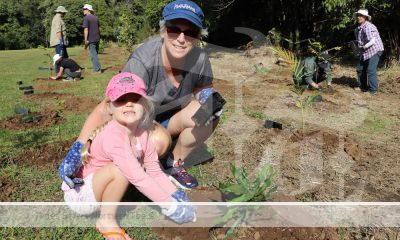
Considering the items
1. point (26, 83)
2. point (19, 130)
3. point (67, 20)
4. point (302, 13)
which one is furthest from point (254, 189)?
point (67, 20)

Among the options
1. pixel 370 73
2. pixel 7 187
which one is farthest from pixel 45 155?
pixel 370 73

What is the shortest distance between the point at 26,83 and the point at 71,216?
7116 millimetres

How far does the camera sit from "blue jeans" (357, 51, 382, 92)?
7.62m

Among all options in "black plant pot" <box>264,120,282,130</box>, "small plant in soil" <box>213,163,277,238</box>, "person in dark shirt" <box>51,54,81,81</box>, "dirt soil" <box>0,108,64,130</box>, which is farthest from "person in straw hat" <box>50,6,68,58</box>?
"small plant in soil" <box>213,163,277,238</box>

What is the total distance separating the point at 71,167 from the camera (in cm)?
239

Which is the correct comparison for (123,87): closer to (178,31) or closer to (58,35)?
(178,31)

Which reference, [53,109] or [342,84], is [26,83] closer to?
[53,109]

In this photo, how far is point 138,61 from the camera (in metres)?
3.01

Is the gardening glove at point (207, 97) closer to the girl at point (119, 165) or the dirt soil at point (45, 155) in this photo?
the girl at point (119, 165)

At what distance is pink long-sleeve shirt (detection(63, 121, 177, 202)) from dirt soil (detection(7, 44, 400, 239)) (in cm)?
32

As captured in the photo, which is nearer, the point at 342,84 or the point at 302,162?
the point at 302,162

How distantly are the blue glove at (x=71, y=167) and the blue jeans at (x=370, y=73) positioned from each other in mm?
6832

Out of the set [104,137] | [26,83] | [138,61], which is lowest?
[26,83]

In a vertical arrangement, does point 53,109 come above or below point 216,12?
below
